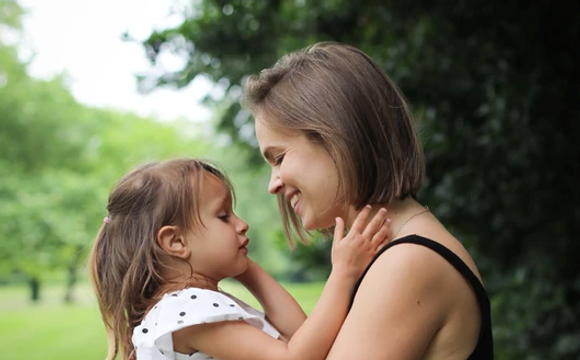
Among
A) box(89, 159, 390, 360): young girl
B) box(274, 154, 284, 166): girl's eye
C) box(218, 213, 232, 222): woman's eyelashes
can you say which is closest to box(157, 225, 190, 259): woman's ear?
box(89, 159, 390, 360): young girl

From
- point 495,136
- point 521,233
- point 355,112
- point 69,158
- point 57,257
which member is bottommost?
point 57,257

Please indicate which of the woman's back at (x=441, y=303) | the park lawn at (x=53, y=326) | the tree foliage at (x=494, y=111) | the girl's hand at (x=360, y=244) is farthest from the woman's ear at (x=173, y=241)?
the park lawn at (x=53, y=326)

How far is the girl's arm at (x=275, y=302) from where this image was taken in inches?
82.7

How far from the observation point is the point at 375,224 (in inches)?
67.7

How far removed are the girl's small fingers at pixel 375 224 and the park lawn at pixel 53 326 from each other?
39.0 ft

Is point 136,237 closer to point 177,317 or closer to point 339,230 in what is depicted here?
point 177,317

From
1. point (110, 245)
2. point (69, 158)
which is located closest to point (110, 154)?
point (69, 158)

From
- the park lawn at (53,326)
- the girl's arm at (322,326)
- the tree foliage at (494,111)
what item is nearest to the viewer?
the girl's arm at (322,326)

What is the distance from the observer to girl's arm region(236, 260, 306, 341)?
82.7 inches

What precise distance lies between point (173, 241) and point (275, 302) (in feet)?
1.18

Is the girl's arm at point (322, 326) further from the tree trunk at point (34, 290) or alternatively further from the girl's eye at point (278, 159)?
the tree trunk at point (34, 290)

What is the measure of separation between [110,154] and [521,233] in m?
19.7

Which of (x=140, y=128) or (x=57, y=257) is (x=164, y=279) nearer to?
(x=57, y=257)

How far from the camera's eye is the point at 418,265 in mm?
1534
